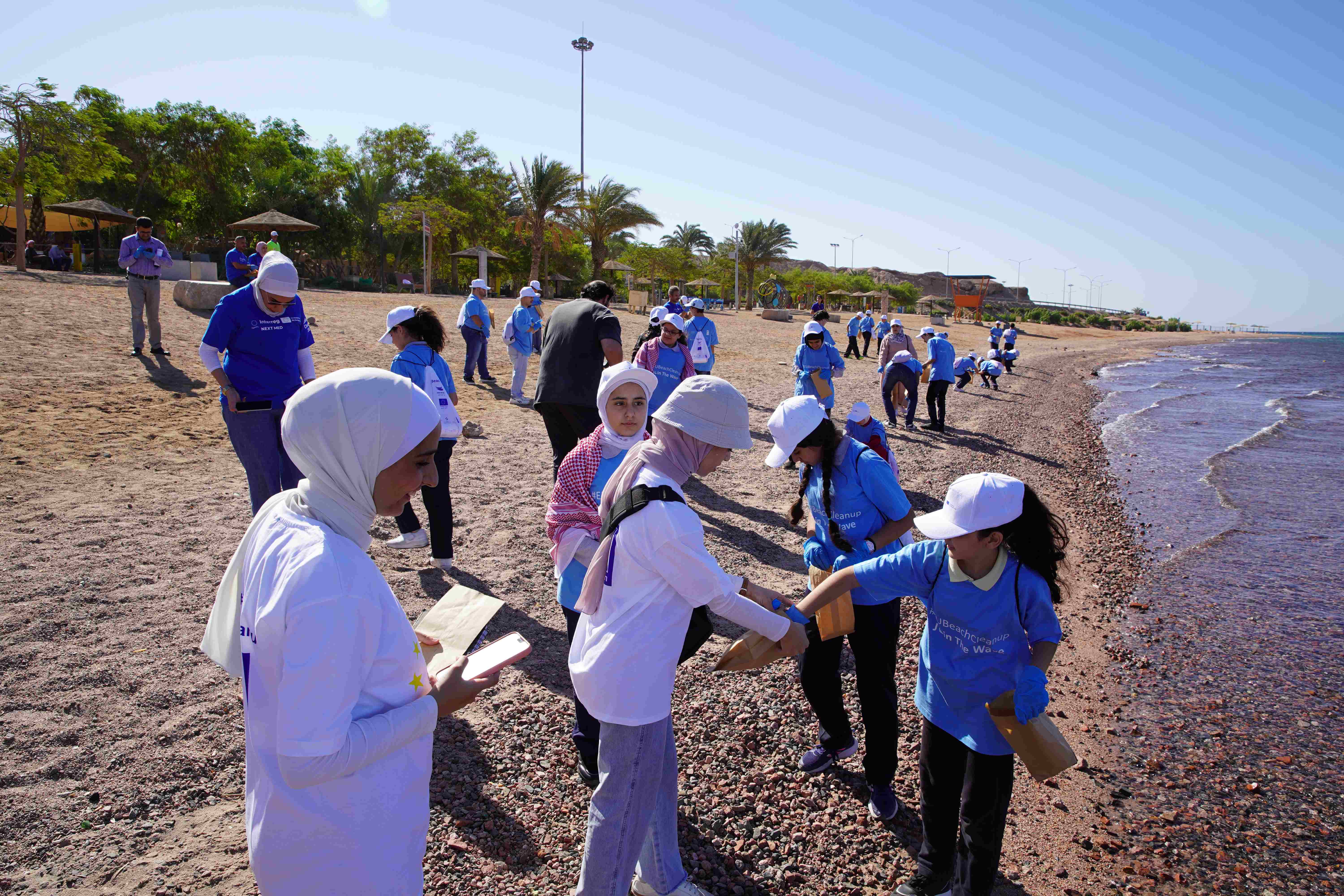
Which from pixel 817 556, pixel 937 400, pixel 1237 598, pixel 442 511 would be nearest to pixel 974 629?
pixel 817 556

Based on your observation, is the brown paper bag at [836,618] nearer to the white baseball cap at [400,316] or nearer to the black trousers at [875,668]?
the black trousers at [875,668]

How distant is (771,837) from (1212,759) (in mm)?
3367

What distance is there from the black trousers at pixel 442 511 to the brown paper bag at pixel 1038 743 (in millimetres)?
4116

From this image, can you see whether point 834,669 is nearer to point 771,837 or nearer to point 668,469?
point 771,837

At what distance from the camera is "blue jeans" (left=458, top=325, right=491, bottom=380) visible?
1498 cm

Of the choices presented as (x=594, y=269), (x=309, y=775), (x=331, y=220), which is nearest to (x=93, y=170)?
(x=331, y=220)

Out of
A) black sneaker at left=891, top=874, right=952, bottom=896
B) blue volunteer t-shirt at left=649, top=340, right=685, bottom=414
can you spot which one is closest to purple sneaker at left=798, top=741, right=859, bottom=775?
black sneaker at left=891, top=874, right=952, bottom=896

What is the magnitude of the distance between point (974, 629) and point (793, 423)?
1.16 m

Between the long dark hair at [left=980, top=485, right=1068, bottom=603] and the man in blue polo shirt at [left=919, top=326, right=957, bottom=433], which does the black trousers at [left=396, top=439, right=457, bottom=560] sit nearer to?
the long dark hair at [left=980, top=485, right=1068, bottom=603]

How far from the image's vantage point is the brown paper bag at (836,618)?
3.03 meters

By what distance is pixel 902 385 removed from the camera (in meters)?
14.6

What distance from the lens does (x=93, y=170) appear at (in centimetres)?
2148

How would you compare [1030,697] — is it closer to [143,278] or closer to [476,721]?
[476,721]

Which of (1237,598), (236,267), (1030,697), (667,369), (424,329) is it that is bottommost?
(1237,598)
